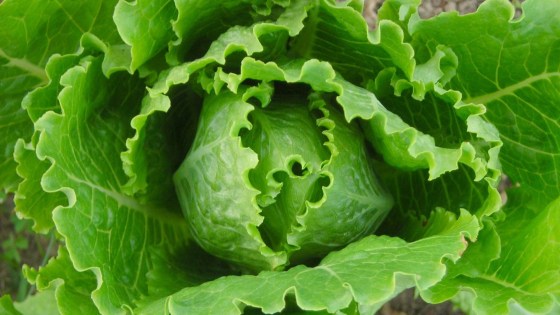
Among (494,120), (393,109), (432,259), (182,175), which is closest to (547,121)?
(494,120)

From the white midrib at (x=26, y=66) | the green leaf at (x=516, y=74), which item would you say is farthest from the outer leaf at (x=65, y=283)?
the green leaf at (x=516, y=74)

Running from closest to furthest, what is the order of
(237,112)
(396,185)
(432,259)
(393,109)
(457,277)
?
1. (432,259)
2. (237,112)
3. (457,277)
4. (393,109)
5. (396,185)

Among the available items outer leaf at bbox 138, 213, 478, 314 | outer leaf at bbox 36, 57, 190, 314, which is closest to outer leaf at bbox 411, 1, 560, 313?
outer leaf at bbox 138, 213, 478, 314

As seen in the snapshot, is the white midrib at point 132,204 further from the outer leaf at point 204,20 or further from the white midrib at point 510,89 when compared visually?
the white midrib at point 510,89

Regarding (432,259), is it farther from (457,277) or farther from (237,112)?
(237,112)

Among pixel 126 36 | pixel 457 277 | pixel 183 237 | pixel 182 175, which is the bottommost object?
pixel 183 237

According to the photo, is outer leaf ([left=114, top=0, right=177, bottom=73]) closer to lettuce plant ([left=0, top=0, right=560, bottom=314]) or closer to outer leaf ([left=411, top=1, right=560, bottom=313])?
lettuce plant ([left=0, top=0, right=560, bottom=314])
